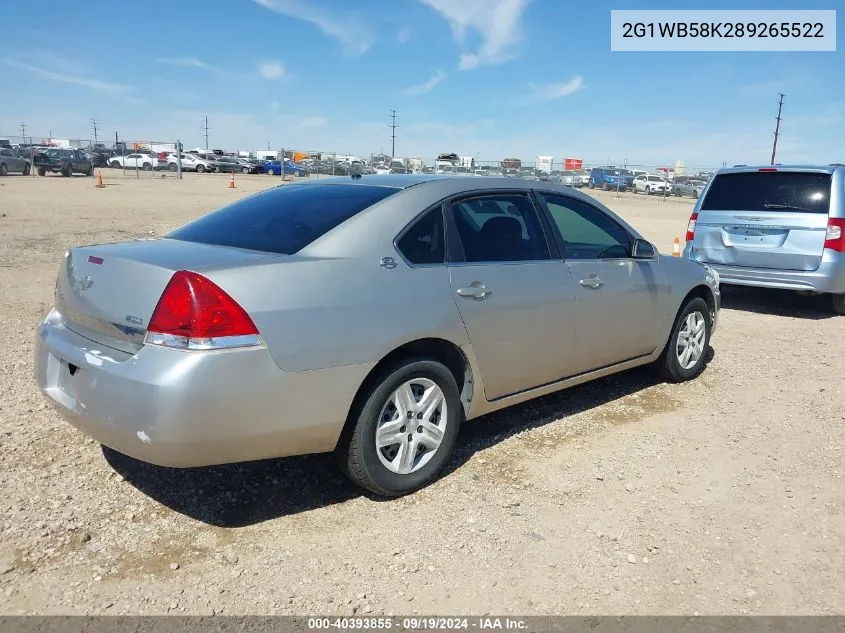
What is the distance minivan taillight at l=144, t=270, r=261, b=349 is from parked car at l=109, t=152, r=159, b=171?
5199 cm

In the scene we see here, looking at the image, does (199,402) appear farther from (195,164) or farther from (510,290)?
(195,164)

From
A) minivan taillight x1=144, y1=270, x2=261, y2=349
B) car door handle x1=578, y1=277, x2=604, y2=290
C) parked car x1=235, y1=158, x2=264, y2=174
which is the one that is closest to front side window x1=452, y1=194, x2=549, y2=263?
car door handle x1=578, y1=277, x2=604, y2=290

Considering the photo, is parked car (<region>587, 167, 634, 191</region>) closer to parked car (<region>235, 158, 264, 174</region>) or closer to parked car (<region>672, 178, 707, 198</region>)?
parked car (<region>672, 178, 707, 198</region>)

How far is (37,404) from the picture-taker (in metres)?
4.64

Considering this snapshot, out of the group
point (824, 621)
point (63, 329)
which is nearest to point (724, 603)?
point (824, 621)

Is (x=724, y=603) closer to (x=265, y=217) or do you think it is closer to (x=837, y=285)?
(x=265, y=217)

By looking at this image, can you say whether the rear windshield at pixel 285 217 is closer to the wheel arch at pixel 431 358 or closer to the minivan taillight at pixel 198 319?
the minivan taillight at pixel 198 319

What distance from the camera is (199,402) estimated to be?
9.37 feet

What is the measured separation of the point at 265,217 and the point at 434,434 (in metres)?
1.47

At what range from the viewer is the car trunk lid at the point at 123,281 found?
2994 mm

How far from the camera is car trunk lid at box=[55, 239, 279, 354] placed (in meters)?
2.99

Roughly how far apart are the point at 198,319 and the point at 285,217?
1.05m

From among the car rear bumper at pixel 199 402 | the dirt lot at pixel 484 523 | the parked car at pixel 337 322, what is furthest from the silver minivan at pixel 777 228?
the car rear bumper at pixel 199 402

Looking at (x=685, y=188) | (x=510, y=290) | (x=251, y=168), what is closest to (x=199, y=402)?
(x=510, y=290)
